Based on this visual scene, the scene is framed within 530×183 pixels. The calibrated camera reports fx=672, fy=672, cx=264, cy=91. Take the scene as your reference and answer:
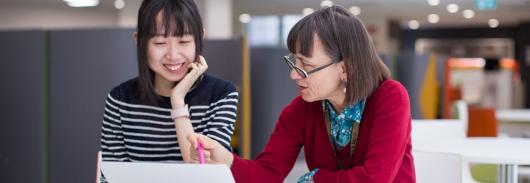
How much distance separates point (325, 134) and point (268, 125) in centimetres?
355

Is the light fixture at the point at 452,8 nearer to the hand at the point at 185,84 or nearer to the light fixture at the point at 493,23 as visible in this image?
the light fixture at the point at 493,23

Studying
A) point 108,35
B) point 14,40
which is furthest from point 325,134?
point 14,40

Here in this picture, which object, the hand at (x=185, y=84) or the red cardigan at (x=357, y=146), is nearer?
the red cardigan at (x=357, y=146)

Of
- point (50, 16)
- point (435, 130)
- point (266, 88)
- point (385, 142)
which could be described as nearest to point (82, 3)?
point (50, 16)

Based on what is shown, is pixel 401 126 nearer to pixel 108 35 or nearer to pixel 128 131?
pixel 128 131

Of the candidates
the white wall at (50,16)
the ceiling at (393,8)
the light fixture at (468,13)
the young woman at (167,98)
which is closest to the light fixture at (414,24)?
the ceiling at (393,8)

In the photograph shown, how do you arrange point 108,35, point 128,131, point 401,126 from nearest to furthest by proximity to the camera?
point 401,126 → point 128,131 → point 108,35

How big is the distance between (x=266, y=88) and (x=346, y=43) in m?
3.63

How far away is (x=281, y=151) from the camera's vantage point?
1.73 meters

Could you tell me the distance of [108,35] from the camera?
4.11m

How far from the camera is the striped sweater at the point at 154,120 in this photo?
71.0 inches

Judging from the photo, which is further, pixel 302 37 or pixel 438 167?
pixel 438 167

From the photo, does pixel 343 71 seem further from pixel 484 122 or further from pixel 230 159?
pixel 484 122

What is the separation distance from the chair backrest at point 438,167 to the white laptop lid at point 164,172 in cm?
100
